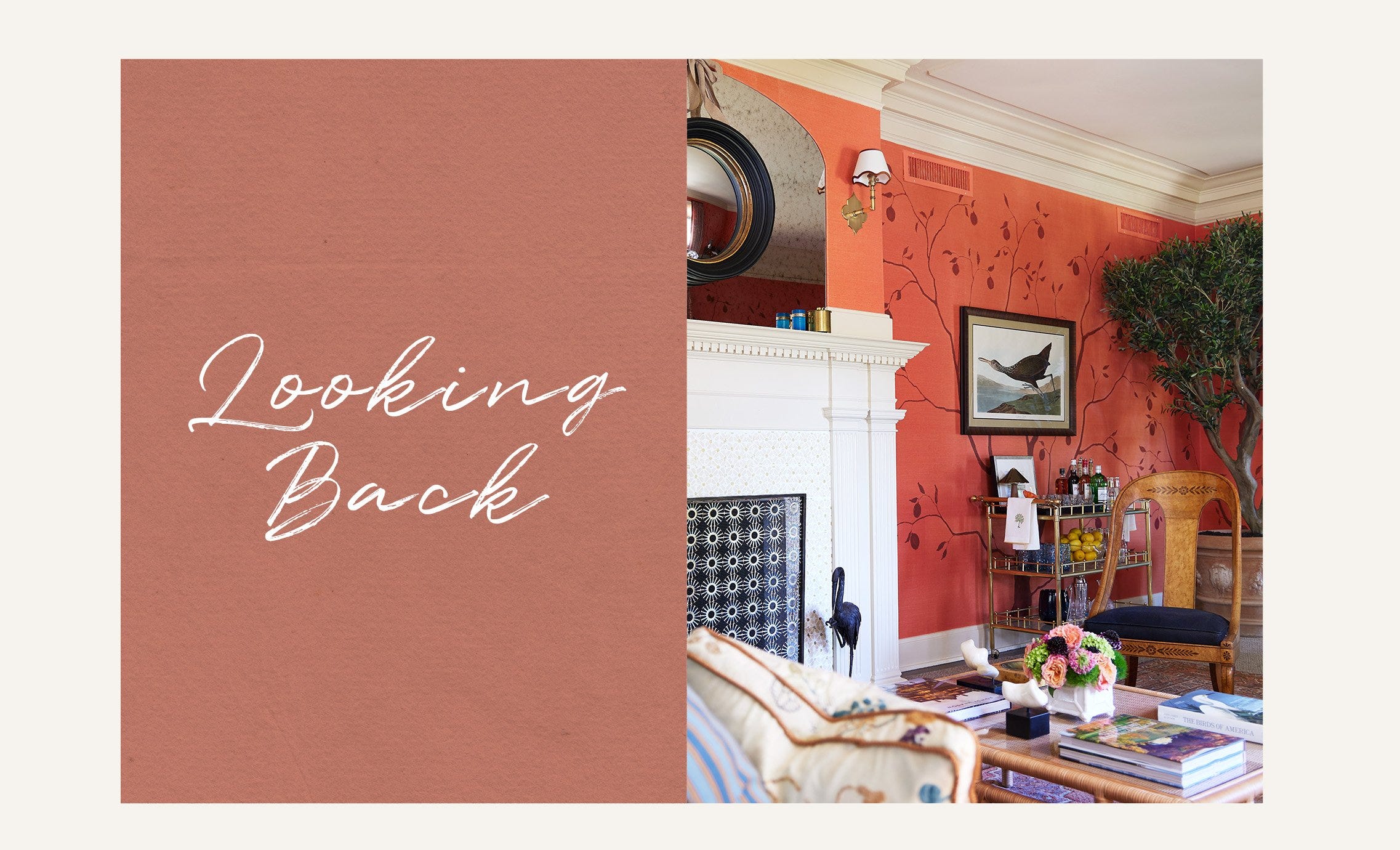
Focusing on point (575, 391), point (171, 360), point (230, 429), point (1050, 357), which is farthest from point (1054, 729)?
point (1050, 357)

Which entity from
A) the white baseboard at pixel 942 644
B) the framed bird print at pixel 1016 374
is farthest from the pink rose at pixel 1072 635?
the framed bird print at pixel 1016 374

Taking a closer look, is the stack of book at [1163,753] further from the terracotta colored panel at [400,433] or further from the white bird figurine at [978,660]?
the terracotta colored panel at [400,433]

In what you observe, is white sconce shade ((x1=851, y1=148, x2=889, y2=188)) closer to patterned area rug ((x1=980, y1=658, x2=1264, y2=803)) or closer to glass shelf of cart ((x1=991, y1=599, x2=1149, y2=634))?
glass shelf of cart ((x1=991, y1=599, x2=1149, y2=634))

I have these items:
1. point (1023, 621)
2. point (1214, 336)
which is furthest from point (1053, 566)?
point (1214, 336)

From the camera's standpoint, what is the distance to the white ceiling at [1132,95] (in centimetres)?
417

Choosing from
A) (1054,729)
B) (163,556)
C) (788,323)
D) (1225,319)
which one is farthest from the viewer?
(1225,319)

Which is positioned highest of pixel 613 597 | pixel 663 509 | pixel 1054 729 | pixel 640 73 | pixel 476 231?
pixel 640 73

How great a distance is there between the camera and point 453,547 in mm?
1653

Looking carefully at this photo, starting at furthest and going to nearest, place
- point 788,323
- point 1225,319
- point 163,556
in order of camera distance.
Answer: point 1225,319 → point 788,323 → point 163,556

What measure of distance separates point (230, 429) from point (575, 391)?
24.1 inches

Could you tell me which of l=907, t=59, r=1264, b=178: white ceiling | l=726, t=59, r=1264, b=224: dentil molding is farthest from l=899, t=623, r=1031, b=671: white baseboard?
l=907, t=59, r=1264, b=178: white ceiling

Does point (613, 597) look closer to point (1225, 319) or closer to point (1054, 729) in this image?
point (1054, 729)

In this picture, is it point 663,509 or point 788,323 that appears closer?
point 663,509

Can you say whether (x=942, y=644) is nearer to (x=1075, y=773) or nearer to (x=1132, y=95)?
(x=1075, y=773)
